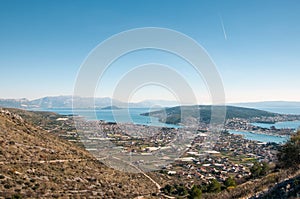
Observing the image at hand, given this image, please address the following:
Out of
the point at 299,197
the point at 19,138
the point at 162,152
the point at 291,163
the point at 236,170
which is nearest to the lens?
the point at 299,197

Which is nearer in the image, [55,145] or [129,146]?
[55,145]

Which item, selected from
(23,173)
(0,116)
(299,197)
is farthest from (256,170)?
(0,116)

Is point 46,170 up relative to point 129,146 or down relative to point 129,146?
up

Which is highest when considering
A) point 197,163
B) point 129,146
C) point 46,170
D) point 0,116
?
point 0,116

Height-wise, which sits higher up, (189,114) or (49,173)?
(189,114)

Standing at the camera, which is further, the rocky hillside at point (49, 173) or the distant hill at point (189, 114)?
the distant hill at point (189, 114)

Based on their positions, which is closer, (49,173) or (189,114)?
(49,173)

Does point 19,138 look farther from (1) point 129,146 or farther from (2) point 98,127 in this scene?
(1) point 129,146

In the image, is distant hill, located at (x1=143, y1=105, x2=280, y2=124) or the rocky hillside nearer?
the rocky hillside
